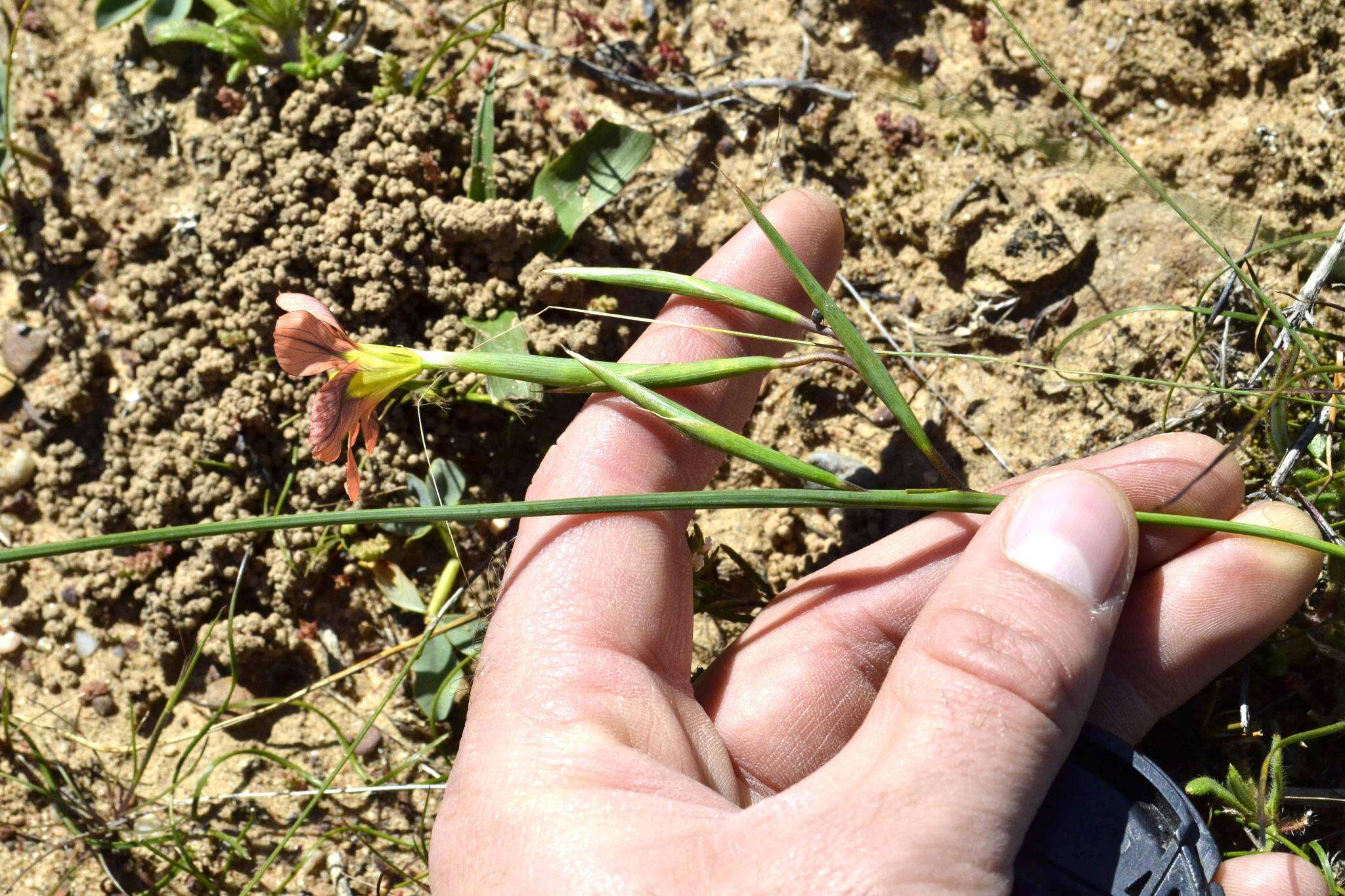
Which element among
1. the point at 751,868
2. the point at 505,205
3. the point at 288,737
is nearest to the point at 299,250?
the point at 505,205

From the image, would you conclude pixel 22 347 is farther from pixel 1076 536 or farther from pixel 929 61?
pixel 1076 536

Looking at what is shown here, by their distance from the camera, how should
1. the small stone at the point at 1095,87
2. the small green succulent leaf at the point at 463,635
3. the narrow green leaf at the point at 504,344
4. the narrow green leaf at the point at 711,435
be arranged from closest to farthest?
the narrow green leaf at the point at 711,435 < the narrow green leaf at the point at 504,344 < the small green succulent leaf at the point at 463,635 < the small stone at the point at 1095,87

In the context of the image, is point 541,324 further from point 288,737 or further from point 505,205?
point 288,737

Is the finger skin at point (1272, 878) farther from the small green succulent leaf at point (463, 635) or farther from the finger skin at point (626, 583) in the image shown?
the small green succulent leaf at point (463, 635)

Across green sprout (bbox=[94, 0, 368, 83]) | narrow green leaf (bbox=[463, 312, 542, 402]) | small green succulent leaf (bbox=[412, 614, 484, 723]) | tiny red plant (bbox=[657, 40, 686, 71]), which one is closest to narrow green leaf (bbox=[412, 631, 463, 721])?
small green succulent leaf (bbox=[412, 614, 484, 723])

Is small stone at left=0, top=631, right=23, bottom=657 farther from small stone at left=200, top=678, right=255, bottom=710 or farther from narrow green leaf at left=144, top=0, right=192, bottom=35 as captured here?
narrow green leaf at left=144, top=0, right=192, bottom=35

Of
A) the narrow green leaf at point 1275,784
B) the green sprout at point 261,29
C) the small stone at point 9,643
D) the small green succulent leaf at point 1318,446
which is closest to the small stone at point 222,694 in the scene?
the small stone at point 9,643
